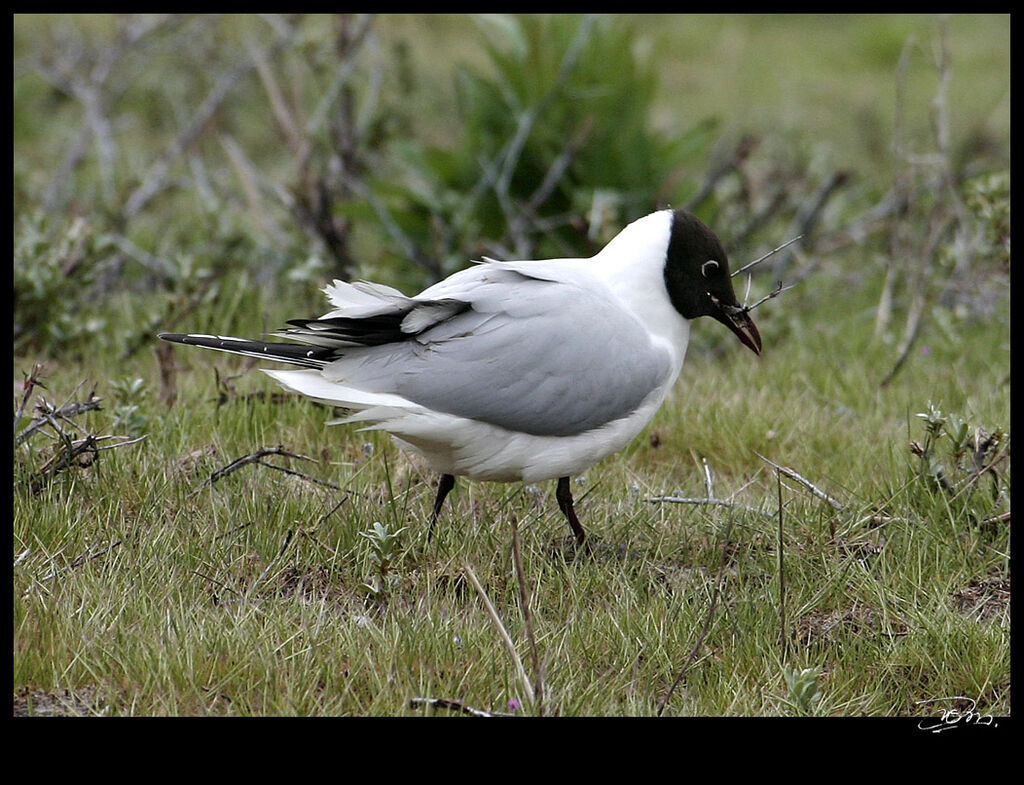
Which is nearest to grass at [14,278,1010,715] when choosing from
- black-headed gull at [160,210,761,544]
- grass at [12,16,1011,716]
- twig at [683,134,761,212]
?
grass at [12,16,1011,716]

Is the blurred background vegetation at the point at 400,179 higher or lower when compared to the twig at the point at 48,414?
higher

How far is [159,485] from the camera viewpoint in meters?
3.72

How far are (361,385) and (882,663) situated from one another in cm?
154

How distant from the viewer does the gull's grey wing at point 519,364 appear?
332 cm

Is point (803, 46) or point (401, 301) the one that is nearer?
point (401, 301)

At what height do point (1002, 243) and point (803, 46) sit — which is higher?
point (803, 46)

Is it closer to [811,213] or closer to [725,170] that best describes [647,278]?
[725,170]

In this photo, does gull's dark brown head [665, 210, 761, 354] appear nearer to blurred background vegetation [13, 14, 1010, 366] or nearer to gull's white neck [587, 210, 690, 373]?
gull's white neck [587, 210, 690, 373]

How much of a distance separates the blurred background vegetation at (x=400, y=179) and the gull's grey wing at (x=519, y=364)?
161 centimetres

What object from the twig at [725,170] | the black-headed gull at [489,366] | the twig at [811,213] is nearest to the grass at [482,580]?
the black-headed gull at [489,366]

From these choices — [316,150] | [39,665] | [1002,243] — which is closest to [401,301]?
[39,665]

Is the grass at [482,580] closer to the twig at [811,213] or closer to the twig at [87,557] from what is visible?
the twig at [87,557]

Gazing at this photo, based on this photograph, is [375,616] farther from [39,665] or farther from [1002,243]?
[1002,243]

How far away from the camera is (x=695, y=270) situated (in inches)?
144
